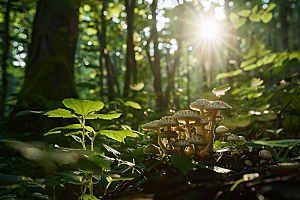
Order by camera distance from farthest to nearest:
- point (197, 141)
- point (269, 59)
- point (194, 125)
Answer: point (269, 59) < point (194, 125) < point (197, 141)

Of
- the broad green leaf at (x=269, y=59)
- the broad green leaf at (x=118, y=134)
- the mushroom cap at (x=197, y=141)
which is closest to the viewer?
the broad green leaf at (x=118, y=134)

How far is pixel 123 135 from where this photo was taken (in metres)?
1.34

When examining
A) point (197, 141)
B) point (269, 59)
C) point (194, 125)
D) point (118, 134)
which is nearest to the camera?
point (118, 134)

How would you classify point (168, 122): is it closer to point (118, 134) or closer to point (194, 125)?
point (194, 125)

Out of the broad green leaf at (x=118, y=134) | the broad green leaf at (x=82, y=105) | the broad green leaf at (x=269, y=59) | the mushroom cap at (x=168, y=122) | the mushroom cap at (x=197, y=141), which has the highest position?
the broad green leaf at (x=269, y=59)

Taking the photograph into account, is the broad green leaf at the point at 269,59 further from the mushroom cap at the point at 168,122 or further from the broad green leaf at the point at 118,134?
the broad green leaf at the point at 118,134

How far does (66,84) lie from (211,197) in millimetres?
3757

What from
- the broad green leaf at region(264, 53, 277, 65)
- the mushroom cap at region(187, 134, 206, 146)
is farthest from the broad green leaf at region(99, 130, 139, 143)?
the broad green leaf at region(264, 53, 277, 65)

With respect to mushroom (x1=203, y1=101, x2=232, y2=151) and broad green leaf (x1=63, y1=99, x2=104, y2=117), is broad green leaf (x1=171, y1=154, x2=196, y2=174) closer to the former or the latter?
mushroom (x1=203, y1=101, x2=232, y2=151)

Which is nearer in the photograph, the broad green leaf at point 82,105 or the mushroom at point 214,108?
the broad green leaf at point 82,105

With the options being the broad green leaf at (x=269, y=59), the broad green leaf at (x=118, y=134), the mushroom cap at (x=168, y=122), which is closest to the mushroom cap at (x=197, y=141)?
the mushroom cap at (x=168, y=122)

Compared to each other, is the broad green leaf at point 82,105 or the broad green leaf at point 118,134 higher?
the broad green leaf at point 82,105

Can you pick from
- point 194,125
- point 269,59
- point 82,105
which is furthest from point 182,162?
point 269,59

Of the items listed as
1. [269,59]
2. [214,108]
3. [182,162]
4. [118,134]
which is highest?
[269,59]
